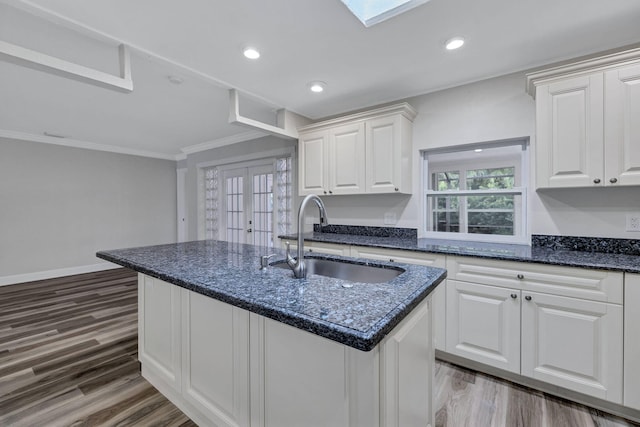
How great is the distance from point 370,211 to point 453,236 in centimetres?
92

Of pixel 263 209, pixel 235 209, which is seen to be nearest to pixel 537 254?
pixel 263 209

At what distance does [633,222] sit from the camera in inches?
79.6

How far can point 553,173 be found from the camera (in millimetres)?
2037

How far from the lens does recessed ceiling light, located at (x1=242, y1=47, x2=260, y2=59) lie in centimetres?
211

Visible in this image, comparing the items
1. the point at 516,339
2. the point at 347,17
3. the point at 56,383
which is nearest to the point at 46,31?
the point at 347,17

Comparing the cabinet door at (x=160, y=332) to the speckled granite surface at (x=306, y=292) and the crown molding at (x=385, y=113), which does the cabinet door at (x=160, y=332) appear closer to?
the speckled granite surface at (x=306, y=292)

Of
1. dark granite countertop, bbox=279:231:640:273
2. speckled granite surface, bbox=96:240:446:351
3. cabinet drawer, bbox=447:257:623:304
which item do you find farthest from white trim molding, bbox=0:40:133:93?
cabinet drawer, bbox=447:257:623:304

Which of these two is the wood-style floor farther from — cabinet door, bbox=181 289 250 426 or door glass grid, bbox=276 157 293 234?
door glass grid, bbox=276 157 293 234

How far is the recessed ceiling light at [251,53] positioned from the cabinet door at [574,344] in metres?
2.56

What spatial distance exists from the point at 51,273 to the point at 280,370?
18.7ft

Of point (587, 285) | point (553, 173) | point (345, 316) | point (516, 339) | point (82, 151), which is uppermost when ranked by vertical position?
point (82, 151)

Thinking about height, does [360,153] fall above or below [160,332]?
above

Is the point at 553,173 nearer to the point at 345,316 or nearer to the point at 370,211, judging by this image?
the point at 370,211

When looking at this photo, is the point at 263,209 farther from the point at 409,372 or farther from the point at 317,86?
the point at 409,372
